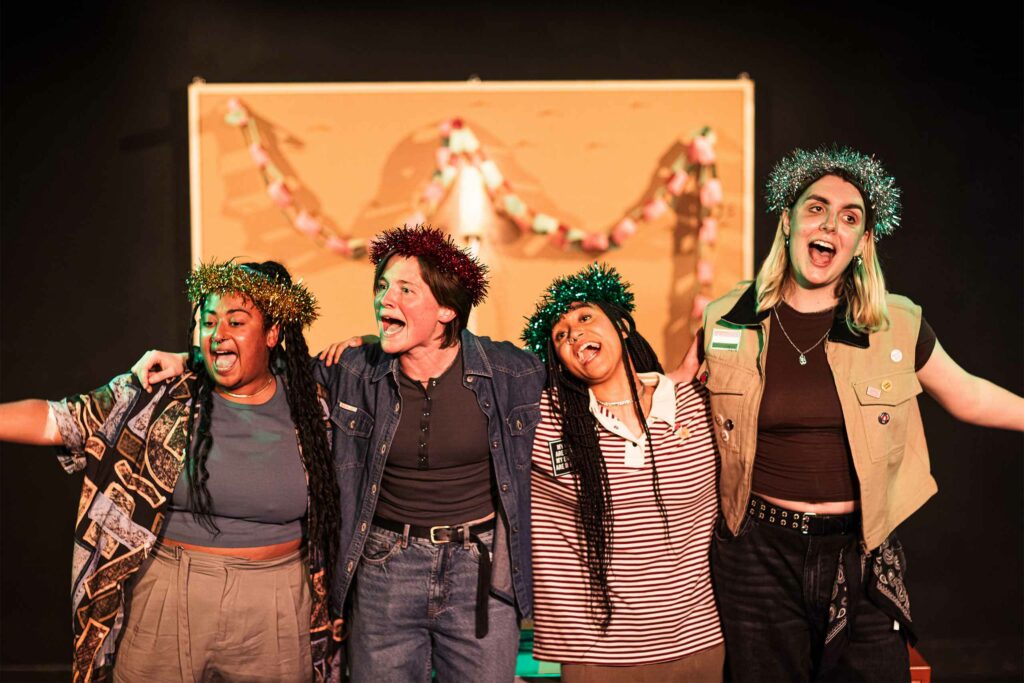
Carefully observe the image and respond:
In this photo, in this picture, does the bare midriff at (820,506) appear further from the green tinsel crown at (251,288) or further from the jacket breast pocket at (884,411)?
the green tinsel crown at (251,288)

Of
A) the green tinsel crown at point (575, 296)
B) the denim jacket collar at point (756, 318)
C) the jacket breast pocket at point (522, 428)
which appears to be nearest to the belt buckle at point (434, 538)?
the jacket breast pocket at point (522, 428)

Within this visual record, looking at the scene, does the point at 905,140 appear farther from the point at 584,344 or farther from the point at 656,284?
the point at 584,344

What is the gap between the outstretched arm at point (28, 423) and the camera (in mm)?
2516

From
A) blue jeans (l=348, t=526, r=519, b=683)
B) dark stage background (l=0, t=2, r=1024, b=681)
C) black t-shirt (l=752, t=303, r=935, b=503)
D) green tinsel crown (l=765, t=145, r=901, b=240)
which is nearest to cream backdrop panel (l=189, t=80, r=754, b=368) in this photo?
dark stage background (l=0, t=2, r=1024, b=681)

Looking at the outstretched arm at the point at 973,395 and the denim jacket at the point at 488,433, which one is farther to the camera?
the outstretched arm at the point at 973,395

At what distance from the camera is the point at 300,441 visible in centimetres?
271

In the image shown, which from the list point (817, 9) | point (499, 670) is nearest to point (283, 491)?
point (499, 670)

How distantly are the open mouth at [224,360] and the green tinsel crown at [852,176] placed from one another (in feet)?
5.94

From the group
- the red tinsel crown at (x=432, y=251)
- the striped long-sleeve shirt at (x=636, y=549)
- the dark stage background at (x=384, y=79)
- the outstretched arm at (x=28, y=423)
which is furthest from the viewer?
the dark stage background at (x=384, y=79)

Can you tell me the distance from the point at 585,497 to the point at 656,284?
1962mm

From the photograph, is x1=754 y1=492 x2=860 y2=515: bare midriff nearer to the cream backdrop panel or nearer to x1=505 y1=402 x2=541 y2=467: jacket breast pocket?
x1=505 y1=402 x2=541 y2=467: jacket breast pocket

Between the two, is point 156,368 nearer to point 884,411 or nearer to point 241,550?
point 241,550

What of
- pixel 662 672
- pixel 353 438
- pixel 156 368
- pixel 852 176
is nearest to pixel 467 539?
pixel 353 438

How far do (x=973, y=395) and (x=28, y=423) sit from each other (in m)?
2.86
